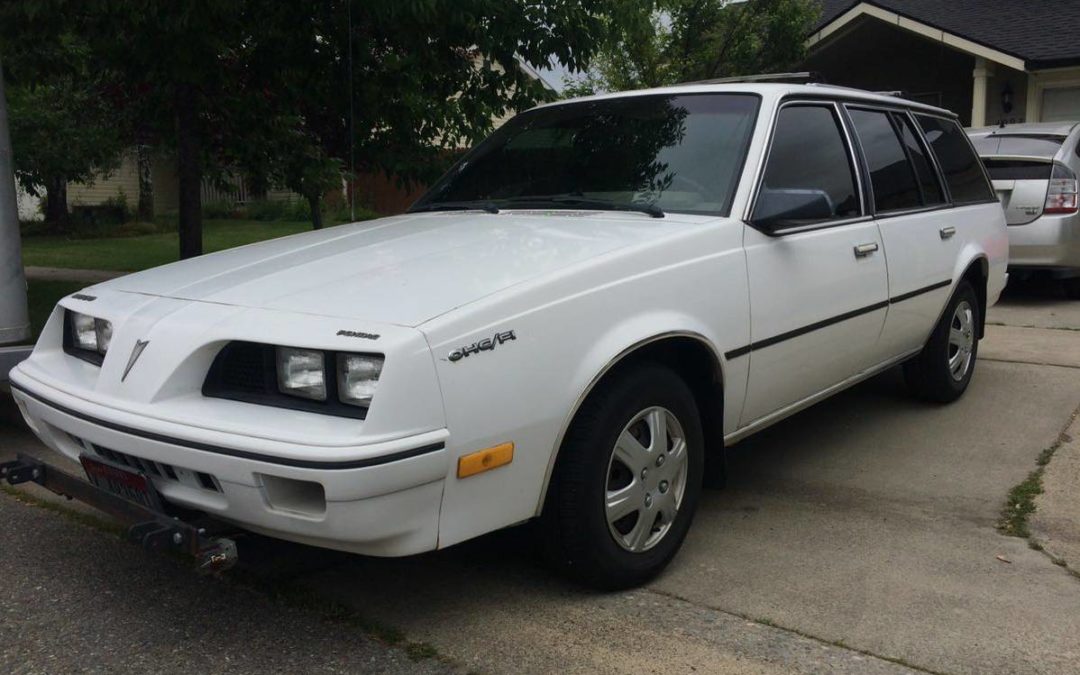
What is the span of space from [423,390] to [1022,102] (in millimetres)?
16431

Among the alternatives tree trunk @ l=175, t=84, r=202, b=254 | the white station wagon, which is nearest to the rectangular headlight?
the white station wagon

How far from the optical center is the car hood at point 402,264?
2914mm

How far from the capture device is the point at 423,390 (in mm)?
2633

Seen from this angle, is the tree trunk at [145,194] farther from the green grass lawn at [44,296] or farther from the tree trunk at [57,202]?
the green grass lawn at [44,296]

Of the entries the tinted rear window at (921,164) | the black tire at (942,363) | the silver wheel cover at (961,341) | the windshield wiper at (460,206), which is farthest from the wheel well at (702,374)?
the silver wheel cover at (961,341)

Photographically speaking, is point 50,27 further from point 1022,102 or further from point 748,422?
point 1022,102

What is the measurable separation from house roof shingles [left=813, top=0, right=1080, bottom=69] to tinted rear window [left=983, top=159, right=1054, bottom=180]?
6009 mm

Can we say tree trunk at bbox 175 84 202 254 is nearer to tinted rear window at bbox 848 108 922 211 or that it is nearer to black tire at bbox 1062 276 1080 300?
tinted rear window at bbox 848 108 922 211

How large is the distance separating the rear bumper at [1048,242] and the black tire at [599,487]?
22.5ft

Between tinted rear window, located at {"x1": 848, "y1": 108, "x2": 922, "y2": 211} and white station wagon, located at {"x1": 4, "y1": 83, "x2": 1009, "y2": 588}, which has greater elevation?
tinted rear window, located at {"x1": 848, "y1": 108, "x2": 922, "y2": 211}

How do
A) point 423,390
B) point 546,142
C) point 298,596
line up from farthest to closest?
point 546,142 → point 298,596 → point 423,390

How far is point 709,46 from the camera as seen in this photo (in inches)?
544

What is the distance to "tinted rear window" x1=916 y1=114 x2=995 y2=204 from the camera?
555 cm

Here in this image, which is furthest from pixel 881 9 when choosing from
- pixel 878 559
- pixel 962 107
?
pixel 878 559
